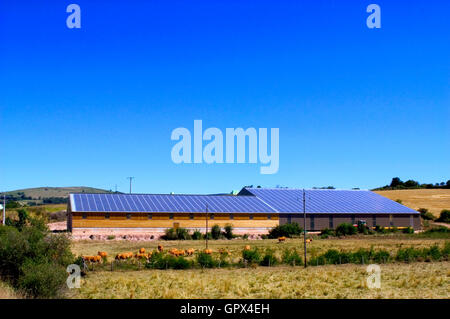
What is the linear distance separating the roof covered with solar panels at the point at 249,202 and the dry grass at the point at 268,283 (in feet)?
105

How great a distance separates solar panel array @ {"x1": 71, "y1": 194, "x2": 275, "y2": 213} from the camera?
2459 inches

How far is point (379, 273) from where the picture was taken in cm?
3045

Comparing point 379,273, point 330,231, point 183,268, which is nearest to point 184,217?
point 330,231

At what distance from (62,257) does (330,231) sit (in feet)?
154

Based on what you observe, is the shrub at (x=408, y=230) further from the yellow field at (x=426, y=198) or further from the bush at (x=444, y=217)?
the yellow field at (x=426, y=198)

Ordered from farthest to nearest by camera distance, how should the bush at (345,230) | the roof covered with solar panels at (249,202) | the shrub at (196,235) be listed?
1. the bush at (345,230)
2. the roof covered with solar panels at (249,202)
3. the shrub at (196,235)

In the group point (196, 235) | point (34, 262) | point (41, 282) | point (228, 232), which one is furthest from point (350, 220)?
point (41, 282)

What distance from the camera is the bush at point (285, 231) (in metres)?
64.5

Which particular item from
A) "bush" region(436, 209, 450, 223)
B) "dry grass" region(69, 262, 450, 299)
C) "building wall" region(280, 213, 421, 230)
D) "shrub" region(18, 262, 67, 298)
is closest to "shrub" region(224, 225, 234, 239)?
"building wall" region(280, 213, 421, 230)

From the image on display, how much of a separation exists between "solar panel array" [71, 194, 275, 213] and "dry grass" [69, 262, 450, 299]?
104ft

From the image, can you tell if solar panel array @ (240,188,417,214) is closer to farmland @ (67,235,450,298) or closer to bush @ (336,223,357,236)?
bush @ (336,223,357,236)

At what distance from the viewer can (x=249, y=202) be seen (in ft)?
236

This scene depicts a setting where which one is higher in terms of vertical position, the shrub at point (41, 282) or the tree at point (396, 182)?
the tree at point (396, 182)

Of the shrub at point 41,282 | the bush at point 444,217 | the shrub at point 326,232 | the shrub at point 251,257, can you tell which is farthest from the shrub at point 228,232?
the shrub at point 41,282
